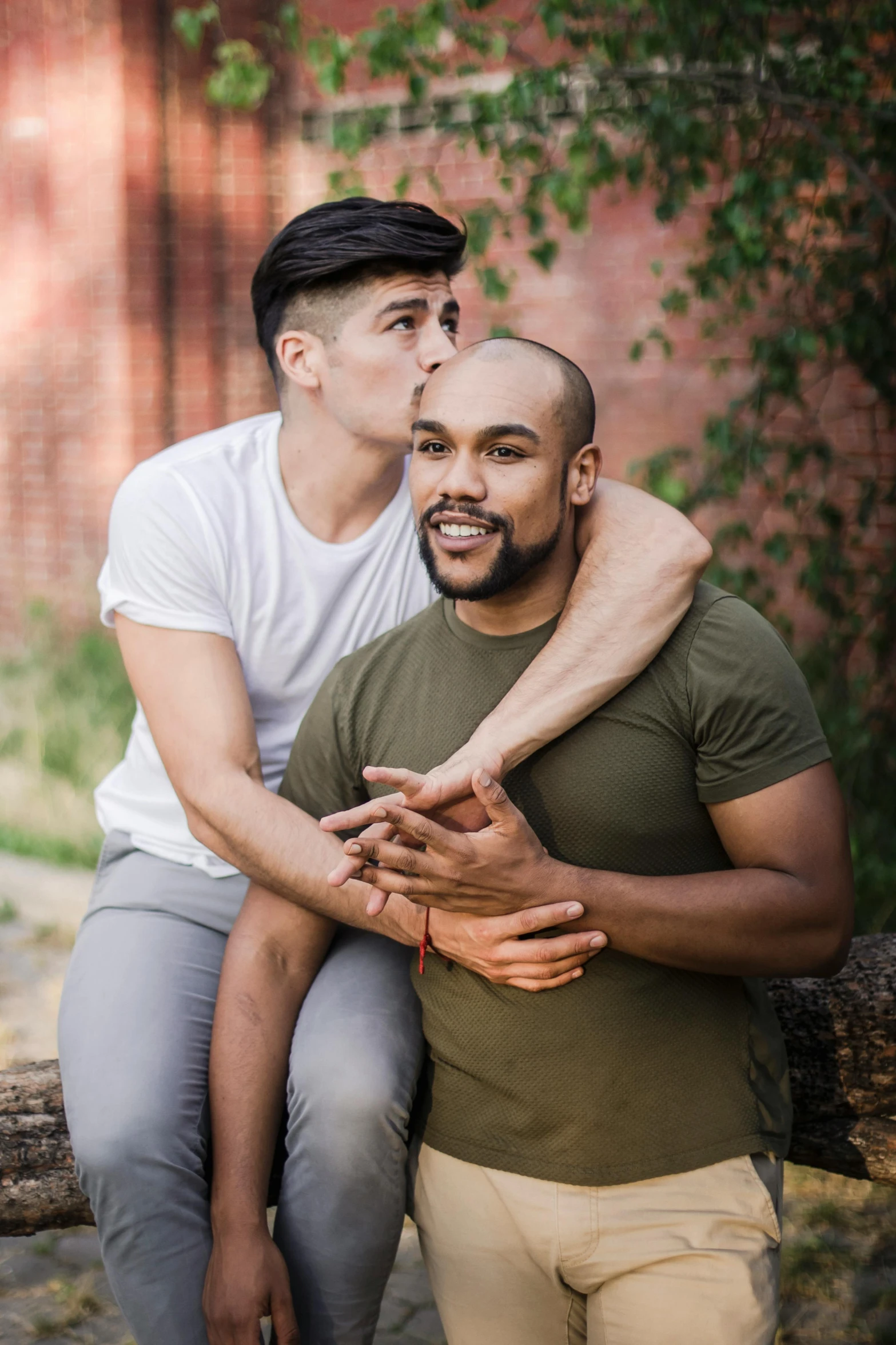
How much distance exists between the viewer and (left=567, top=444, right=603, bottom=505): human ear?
2.21 m

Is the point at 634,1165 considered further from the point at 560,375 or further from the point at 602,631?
the point at 560,375

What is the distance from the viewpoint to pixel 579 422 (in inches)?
86.3

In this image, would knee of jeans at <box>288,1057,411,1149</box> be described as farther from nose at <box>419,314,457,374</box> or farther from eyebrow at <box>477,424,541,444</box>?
nose at <box>419,314,457,374</box>

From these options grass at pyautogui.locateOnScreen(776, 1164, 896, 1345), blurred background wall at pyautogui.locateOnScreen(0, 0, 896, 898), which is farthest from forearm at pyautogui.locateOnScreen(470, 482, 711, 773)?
blurred background wall at pyautogui.locateOnScreen(0, 0, 896, 898)

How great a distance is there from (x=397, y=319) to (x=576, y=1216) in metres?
1.78

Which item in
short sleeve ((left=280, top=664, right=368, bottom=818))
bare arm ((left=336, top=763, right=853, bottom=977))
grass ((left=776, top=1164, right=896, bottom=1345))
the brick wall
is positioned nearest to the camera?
bare arm ((left=336, top=763, right=853, bottom=977))

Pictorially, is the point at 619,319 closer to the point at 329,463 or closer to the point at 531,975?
the point at 329,463

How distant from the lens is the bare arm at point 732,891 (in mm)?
1952

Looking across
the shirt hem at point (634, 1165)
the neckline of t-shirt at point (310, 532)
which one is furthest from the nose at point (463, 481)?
the shirt hem at point (634, 1165)

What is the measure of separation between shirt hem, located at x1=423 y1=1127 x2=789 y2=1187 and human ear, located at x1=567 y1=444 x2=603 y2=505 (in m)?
1.04

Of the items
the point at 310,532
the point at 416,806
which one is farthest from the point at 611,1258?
the point at 310,532

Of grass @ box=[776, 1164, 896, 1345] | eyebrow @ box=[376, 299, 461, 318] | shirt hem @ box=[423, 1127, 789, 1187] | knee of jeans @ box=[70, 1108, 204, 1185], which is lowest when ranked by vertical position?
grass @ box=[776, 1164, 896, 1345]

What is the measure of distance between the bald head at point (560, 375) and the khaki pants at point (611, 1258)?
116 centimetres

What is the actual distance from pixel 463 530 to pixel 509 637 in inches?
8.4
